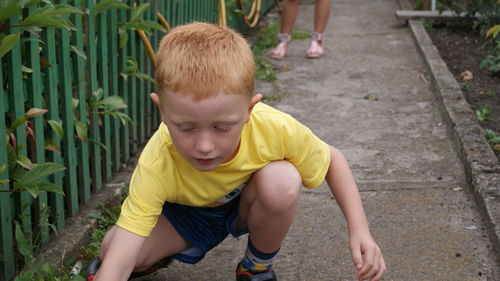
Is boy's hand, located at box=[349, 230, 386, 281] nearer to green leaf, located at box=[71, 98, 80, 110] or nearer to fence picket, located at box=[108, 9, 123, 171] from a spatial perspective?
green leaf, located at box=[71, 98, 80, 110]

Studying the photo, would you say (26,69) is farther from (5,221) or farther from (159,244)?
(159,244)

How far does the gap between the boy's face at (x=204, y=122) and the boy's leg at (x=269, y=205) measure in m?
0.32

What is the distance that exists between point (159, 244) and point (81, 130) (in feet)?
2.39

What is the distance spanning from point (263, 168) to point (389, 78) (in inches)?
147

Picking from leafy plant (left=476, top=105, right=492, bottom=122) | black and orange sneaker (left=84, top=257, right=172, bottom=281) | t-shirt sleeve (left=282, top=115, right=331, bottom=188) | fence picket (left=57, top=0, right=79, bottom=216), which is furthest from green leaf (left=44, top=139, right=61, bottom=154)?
leafy plant (left=476, top=105, right=492, bottom=122)

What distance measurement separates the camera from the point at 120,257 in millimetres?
2375

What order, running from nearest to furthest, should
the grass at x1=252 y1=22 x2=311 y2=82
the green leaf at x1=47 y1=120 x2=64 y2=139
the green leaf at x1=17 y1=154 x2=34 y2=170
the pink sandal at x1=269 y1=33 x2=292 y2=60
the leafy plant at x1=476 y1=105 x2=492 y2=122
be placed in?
the green leaf at x1=17 y1=154 x2=34 y2=170
the green leaf at x1=47 y1=120 x2=64 y2=139
the leafy plant at x1=476 y1=105 x2=492 y2=122
the grass at x1=252 y1=22 x2=311 y2=82
the pink sandal at x1=269 y1=33 x2=292 y2=60

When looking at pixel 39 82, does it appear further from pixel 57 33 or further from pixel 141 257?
pixel 141 257

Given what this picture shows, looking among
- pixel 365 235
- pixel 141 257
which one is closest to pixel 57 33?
pixel 141 257

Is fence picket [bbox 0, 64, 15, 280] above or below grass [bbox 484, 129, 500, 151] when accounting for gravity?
above

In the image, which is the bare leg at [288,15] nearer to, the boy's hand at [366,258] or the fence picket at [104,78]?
the fence picket at [104,78]

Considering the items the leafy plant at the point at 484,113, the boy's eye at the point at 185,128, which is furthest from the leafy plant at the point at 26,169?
the leafy plant at the point at 484,113

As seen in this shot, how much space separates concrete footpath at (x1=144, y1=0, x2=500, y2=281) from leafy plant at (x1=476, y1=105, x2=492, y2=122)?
202mm

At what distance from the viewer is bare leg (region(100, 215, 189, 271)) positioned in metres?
2.80
